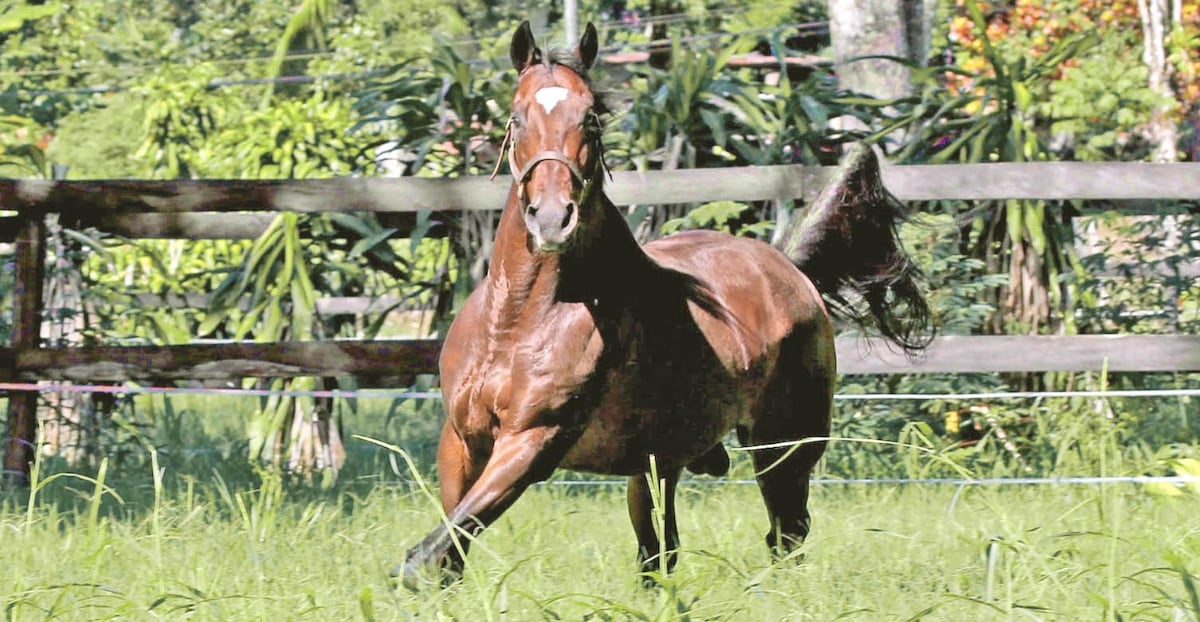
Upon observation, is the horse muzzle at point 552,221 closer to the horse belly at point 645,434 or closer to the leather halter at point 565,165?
the leather halter at point 565,165

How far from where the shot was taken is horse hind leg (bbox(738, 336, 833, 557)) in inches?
222

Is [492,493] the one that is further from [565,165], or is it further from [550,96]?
[550,96]

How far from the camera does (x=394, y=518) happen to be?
21.1ft

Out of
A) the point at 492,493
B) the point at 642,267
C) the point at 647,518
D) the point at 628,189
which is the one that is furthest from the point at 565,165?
the point at 628,189

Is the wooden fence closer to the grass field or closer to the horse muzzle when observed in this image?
the grass field

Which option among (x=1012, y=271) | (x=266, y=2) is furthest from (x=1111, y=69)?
(x=266, y=2)

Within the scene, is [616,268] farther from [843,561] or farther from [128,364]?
[128,364]

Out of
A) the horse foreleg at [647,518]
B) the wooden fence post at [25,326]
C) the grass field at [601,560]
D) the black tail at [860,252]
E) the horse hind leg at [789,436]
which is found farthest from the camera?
the wooden fence post at [25,326]

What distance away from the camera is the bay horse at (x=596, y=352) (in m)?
4.36

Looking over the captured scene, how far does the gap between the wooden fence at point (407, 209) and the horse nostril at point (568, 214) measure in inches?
134

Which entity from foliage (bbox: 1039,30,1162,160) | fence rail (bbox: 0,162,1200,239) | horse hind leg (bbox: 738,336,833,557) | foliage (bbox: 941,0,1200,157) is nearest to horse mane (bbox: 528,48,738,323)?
horse hind leg (bbox: 738,336,833,557)

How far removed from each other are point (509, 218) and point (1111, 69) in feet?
44.9

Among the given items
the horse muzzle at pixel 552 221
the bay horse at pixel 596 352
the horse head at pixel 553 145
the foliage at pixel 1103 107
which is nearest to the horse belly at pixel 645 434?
the bay horse at pixel 596 352

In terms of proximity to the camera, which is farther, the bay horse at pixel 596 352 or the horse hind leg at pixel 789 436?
the horse hind leg at pixel 789 436
